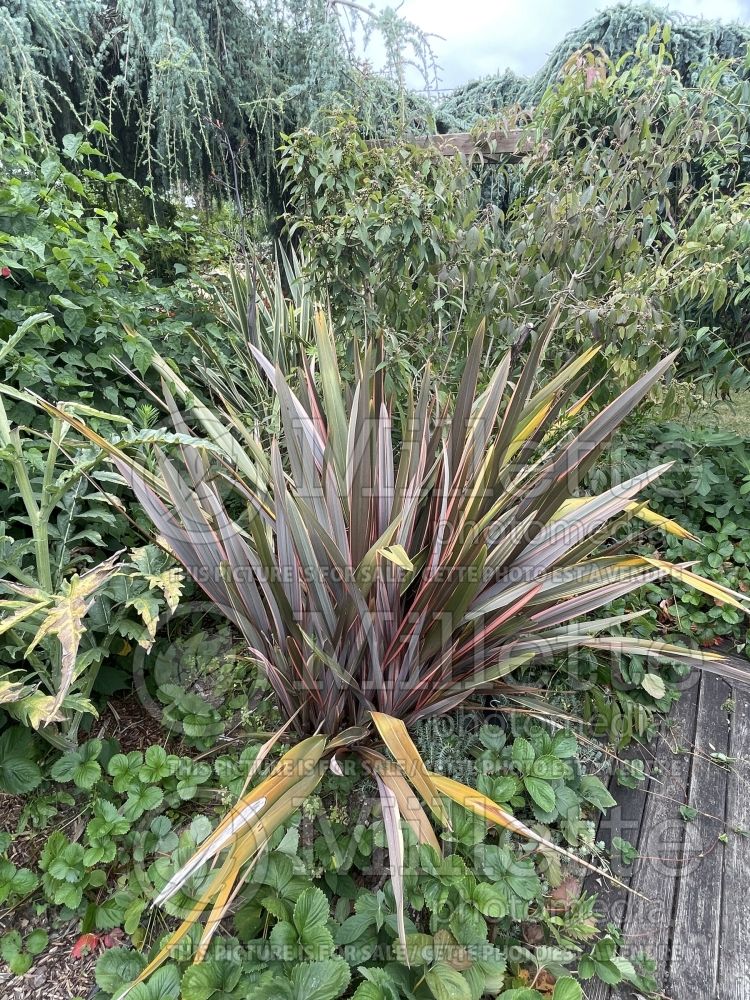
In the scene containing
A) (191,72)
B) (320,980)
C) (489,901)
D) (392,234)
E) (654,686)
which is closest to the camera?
(320,980)

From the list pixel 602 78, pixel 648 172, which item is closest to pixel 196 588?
pixel 648 172

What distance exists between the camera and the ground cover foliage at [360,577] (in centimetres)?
83

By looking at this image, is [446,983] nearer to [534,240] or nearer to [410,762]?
[410,762]

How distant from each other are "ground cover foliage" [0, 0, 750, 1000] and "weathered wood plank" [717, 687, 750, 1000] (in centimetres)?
13

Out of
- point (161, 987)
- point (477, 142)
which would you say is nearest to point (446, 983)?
point (161, 987)

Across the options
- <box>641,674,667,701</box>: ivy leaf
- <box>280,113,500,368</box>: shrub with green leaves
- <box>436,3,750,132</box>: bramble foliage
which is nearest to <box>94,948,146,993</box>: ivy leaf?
<box>641,674,667,701</box>: ivy leaf

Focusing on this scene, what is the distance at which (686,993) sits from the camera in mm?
859

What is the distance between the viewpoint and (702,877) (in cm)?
101

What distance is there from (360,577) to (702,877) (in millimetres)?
865

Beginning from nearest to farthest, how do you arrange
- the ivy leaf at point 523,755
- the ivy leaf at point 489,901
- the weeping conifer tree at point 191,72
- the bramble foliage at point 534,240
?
the ivy leaf at point 489,901
the ivy leaf at point 523,755
the bramble foliage at point 534,240
the weeping conifer tree at point 191,72

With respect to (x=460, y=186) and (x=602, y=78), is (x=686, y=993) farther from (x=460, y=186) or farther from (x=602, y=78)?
(x=602, y=78)

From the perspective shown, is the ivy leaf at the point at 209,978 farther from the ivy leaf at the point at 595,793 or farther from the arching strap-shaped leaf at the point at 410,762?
the ivy leaf at the point at 595,793

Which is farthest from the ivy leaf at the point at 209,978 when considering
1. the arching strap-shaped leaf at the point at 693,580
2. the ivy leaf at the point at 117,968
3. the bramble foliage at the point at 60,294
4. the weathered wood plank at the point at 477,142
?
the weathered wood plank at the point at 477,142

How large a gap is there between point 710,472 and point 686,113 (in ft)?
3.73
